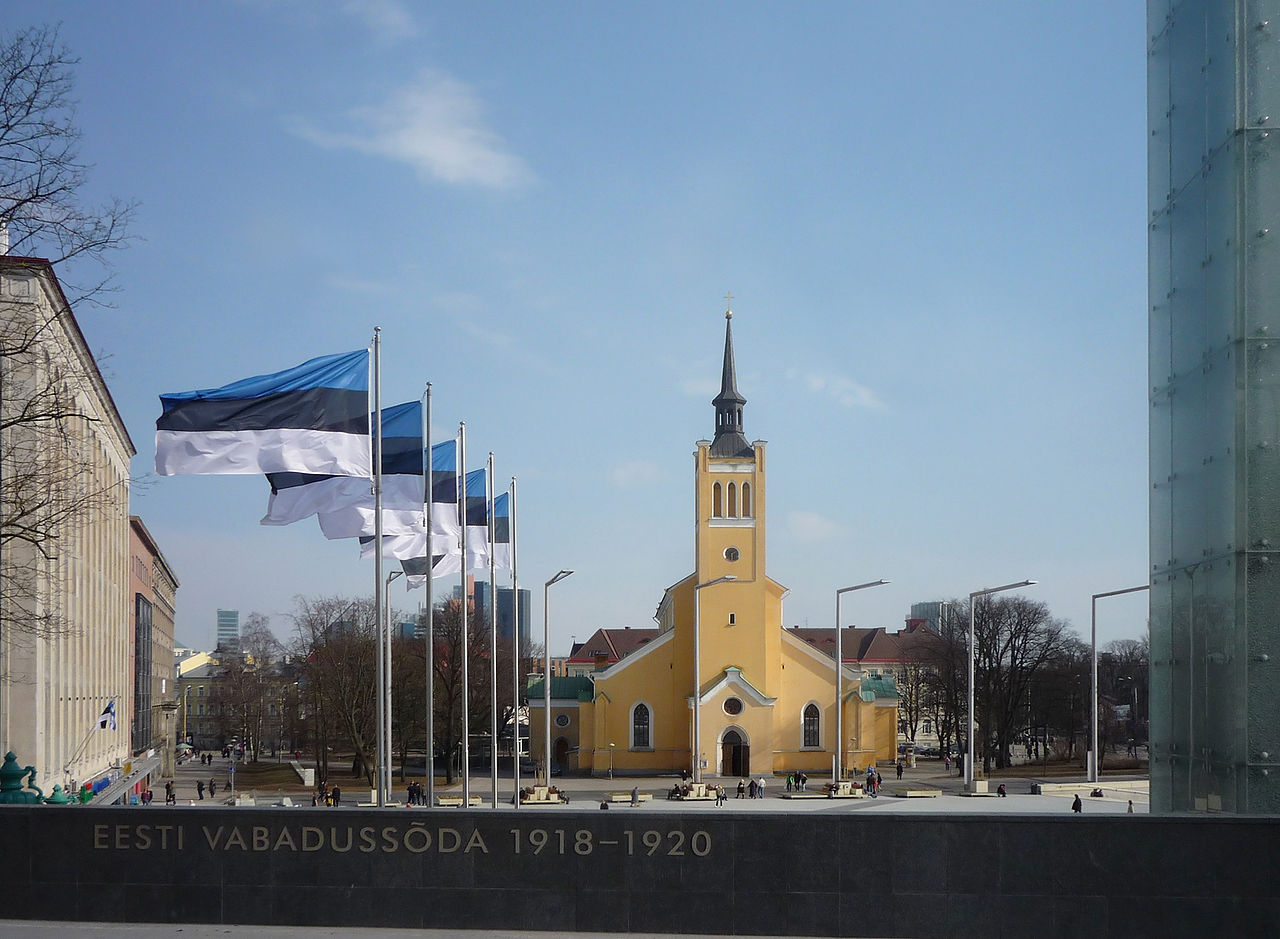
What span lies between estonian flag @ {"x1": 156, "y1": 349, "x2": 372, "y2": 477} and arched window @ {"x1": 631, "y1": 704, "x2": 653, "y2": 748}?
6160cm

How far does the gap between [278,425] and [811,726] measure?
64.2 m

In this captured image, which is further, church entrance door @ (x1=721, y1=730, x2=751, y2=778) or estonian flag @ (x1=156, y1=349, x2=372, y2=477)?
church entrance door @ (x1=721, y1=730, x2=751, y2=778)

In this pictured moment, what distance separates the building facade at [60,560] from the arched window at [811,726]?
38223 mm

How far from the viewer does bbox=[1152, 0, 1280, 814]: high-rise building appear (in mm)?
16141

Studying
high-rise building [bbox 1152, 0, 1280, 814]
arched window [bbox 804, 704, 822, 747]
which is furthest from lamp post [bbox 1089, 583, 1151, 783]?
high-rise building [bbox 1152, 0, 1280, 814]

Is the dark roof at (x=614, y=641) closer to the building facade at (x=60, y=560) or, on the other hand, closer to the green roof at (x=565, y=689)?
the green roof at (x=565, y=689)

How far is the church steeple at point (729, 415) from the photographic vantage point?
3381 inches

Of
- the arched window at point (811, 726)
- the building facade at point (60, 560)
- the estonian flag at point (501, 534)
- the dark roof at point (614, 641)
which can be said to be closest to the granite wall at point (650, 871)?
the building facade at point (60, 560)

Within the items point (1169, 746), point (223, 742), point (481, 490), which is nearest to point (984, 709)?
point (481, 490)

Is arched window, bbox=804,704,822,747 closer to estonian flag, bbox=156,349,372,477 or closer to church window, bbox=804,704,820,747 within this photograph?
church window, bbox=804,704,820,747

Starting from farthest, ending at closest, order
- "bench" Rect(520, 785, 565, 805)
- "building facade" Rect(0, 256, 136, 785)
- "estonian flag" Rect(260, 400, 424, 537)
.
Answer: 1. "bench" Rect(520, 785, 565, 805)
2. "building facade" Rect(0, 256, 136, 785)
3. "estonian flag" Rect(260, 400, 424, 537)

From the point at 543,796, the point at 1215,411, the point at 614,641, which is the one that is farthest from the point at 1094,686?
the point at 614,641

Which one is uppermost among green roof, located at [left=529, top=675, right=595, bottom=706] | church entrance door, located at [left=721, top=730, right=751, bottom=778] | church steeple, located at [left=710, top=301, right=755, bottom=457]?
church steeple, located at [left=710, top=301, right=755, bottom=457]

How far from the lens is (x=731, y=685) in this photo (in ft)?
267
